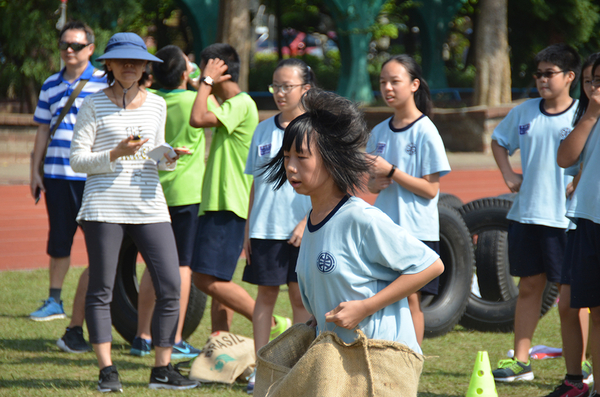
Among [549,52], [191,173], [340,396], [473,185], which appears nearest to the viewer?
[340,396]

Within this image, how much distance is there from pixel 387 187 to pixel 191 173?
4.60 ft

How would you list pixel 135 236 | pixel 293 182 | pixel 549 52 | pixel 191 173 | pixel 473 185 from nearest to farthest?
1. pixel 293 182
2. pixel 135 236
3. pixel 549 52
4. pixel 191 173
5. pixel 473 185

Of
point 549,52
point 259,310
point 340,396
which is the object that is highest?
point 549,52

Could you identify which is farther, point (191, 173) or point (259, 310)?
point (191, 173)

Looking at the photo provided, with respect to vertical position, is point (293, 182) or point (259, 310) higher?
point (293, 182)

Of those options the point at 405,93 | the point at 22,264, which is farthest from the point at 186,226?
the point at 22,264

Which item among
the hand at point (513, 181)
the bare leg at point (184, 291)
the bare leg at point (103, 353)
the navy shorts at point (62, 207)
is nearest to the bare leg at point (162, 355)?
the bare leg at point (103, 353)

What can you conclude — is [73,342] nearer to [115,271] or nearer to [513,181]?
[115,271]

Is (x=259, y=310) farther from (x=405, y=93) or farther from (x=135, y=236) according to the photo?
(x=405, y=93)

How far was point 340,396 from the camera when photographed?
7.29 feet

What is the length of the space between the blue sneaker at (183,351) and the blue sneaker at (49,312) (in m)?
1.39

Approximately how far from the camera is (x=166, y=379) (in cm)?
404

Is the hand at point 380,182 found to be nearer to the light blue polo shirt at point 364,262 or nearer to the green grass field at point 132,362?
the green grass field at point 132,362

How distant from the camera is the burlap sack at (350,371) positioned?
2223 millimetres
